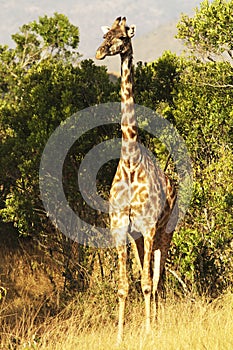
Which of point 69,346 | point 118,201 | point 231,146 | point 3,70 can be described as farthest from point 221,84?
point 3,70

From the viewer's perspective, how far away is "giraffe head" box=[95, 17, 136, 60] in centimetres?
787

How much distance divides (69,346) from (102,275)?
5213 mm

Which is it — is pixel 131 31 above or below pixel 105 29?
below

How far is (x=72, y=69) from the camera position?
523 inches

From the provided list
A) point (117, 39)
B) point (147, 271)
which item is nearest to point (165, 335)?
point (147, 271)

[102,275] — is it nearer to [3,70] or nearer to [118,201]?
[118,201]

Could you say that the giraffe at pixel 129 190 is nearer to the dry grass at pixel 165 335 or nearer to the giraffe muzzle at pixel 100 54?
the giraffe muzzle at pixel 100 54

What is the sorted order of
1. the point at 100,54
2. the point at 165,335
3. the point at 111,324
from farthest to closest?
the point at 111,324 → the point at 100,54 → the point at 165,335

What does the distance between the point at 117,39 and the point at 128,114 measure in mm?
1022

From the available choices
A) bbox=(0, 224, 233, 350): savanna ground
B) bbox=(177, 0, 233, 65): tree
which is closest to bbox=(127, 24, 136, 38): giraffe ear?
bbox=(177, 0, 233, 65): tree

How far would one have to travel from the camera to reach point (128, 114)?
838 centimetres

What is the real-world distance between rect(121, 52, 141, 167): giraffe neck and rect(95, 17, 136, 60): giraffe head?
0.19m

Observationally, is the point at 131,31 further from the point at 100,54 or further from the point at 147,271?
the point at 147,271

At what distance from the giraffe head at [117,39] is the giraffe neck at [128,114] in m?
0.19
